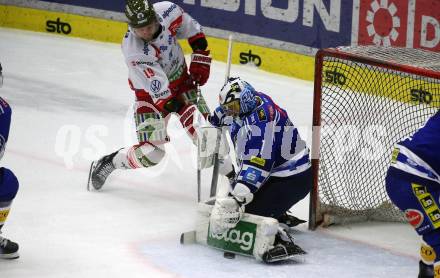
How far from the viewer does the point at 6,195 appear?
487 cm

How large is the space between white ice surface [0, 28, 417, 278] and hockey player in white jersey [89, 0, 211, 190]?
258 mm

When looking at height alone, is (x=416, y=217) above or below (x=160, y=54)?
below

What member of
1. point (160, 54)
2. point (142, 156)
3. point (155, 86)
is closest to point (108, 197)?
point (142, 156)

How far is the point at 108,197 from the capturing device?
20.3 ft

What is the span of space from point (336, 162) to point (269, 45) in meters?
3.01

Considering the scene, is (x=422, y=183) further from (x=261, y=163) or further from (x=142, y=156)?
(x=142, y=156)

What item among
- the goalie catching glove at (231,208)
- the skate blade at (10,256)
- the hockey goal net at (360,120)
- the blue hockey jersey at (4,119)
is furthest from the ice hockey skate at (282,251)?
the blue hockey jersey at (4,119)

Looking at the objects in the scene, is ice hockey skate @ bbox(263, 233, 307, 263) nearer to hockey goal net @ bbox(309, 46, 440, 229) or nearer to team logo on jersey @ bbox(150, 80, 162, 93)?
hockey goal net @ bbox(309, 46, 440, 229)

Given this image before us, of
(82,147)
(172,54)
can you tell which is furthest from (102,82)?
(172,54)

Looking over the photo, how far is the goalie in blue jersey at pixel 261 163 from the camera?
5.07 metres

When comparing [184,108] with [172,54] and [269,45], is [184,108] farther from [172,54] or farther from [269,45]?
[269,45]

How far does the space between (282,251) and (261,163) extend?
16.4 inches

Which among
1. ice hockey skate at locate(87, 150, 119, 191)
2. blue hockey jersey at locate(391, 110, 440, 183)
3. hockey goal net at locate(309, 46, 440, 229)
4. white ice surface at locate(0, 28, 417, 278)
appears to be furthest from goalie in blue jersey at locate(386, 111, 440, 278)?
ice hockey skate at locate(87, 150, 119, 191)

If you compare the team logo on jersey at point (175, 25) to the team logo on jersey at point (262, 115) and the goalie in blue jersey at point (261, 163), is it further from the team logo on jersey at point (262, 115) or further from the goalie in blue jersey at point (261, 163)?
the team logo on jersey at point (262, 115)
